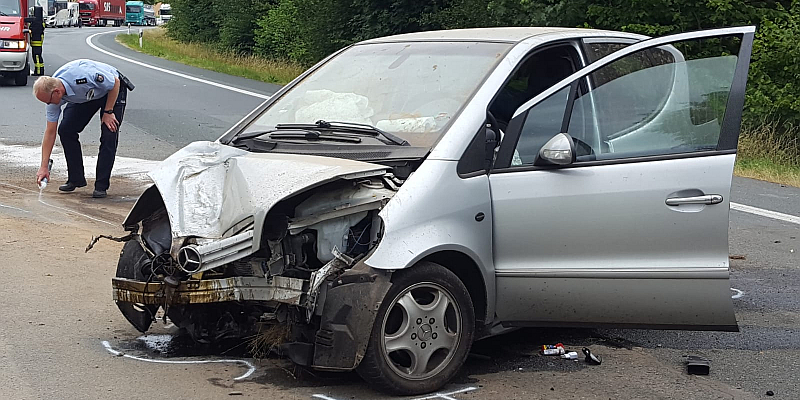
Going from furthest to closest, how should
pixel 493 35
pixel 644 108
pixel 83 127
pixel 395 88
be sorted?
pixel 83 127 < pixel 493 35 < pixel 395 88 < pixel 644 108

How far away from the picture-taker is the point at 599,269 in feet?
16.4

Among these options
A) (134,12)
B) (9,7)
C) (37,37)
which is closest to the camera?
(9,7)

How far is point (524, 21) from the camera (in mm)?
19797

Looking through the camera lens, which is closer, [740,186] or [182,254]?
[182,254]

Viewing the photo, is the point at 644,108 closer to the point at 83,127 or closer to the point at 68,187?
the point at 83,127

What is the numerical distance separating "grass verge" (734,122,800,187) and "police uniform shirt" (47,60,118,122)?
26.1 ft

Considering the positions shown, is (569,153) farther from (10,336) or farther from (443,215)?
(10,336)

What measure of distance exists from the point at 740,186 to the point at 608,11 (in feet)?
24.8

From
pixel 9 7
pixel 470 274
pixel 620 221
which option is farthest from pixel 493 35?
pixel 9 7

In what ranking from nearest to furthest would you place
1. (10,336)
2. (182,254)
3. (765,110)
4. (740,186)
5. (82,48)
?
(182,254) < (10,336) < (740,186) < (765,110) < (82,48)

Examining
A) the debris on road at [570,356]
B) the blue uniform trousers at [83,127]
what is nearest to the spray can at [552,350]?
the debris on road at [570,356]

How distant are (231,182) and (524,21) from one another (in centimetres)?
1560

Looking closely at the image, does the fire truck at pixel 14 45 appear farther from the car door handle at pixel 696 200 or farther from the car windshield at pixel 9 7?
the car door handle at pixel 696 200

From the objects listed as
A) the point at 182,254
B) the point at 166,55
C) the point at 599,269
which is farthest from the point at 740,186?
the point at 166,55
